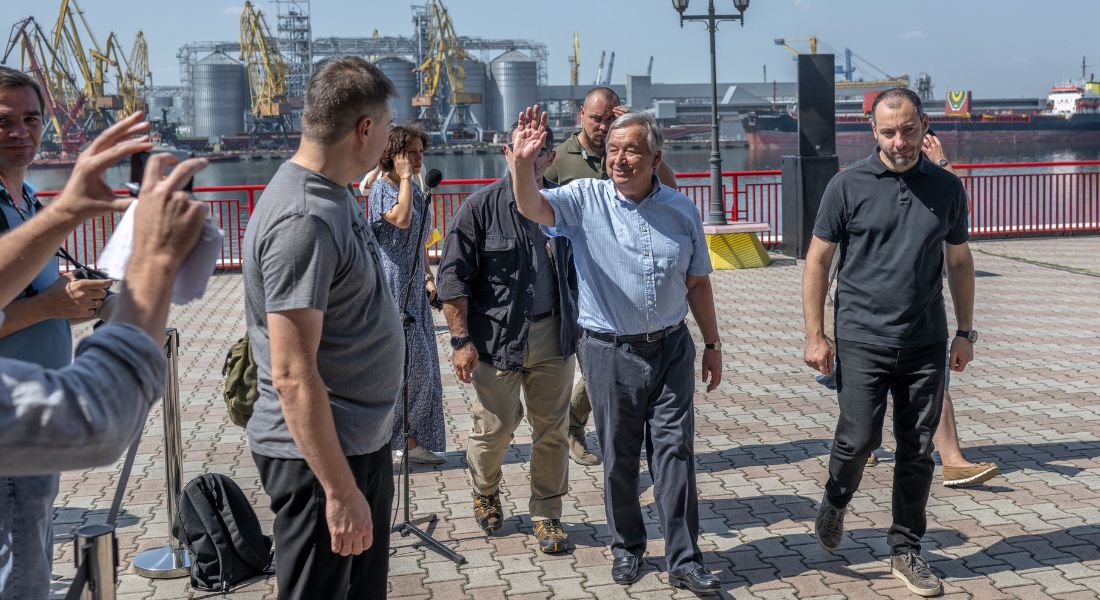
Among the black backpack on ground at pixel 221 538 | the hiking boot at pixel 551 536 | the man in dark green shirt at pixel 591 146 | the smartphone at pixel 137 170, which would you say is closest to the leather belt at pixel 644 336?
the hiking boot at pixel 551 536

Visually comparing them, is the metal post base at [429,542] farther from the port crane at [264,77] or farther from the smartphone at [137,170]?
the port crane at [264,77]

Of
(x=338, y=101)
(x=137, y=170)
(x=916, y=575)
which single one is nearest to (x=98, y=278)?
(x=338, y=101)

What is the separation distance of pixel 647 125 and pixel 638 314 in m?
0.71

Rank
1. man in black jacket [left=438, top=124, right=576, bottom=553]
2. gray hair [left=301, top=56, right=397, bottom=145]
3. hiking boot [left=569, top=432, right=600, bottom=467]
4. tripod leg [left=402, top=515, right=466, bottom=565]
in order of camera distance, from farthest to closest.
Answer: hiking boot [left=569, top=432, right=600, bottom=467], man in black jacket [left=438, top=124, right=576, bottom=553], tripod leg [left=402, top=515, right=466, bottom=565], gray hair [left=301, top=56, right=397, bottom=145]

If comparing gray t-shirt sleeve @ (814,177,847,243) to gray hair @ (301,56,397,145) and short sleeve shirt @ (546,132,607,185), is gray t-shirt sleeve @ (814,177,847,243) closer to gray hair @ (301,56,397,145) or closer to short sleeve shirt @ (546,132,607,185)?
short sleeve shirt @ (546,132,607,185)

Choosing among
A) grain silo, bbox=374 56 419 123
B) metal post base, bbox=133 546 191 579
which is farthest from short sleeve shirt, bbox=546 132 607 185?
grain silo, bbox=374 56 419 123

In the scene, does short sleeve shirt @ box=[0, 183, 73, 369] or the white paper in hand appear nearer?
the white paper in hand

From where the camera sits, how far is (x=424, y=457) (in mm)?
6059

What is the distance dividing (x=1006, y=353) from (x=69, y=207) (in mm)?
8146

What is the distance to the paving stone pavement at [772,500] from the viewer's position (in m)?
4.32

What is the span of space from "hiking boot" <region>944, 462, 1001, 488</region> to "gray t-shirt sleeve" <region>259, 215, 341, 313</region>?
3.82 metres

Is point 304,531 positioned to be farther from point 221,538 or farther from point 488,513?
point 488,513

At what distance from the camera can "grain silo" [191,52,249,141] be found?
133750 mm

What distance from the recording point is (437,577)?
14.5 feet
